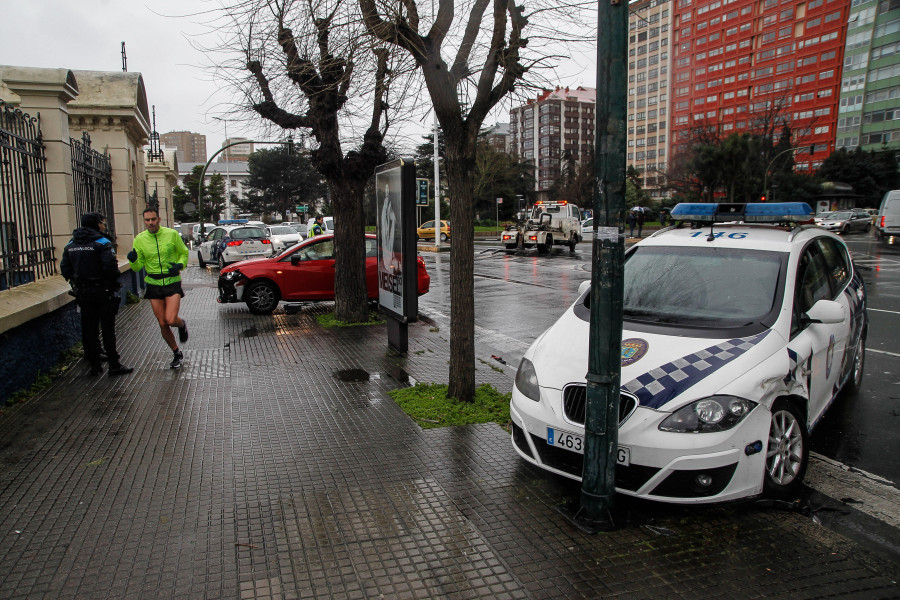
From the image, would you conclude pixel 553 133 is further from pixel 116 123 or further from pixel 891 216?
pixel 116 123

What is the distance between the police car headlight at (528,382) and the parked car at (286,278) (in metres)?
7.56

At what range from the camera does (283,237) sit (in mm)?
27703

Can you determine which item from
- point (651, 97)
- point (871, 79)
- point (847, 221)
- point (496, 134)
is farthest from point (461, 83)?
point (651, 97)

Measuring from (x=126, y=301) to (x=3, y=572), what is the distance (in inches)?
450

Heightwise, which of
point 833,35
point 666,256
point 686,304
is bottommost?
point 686,304

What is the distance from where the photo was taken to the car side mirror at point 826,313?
425cm

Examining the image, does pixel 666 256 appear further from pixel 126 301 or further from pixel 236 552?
pixel 126 301

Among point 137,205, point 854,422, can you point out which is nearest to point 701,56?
point 137,205

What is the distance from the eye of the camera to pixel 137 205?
19.4 m

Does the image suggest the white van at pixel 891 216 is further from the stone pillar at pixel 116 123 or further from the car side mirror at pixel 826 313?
the stone pillar at pixel 116 123

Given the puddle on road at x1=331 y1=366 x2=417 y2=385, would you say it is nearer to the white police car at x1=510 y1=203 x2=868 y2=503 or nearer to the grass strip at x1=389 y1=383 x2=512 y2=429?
the grass strip at x1=389 y1=383 x2=512 y2=429

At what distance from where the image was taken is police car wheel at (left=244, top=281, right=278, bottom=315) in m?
11.7

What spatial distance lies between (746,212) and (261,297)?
29.3 feet

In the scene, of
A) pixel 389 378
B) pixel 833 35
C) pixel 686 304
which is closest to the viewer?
pixel 686 304
